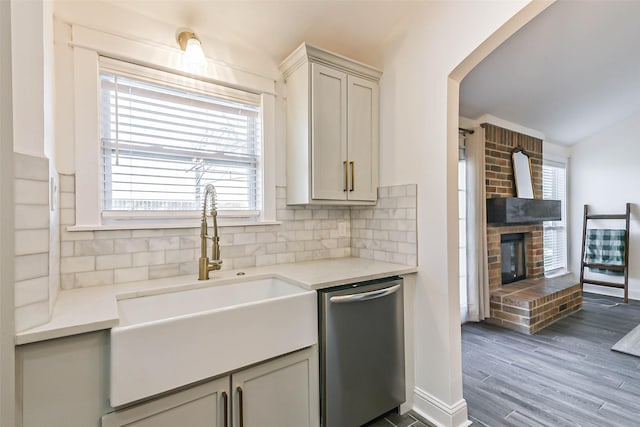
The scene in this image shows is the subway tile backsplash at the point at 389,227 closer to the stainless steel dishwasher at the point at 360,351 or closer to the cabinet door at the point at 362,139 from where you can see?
the cabinet door at the point at 362,139

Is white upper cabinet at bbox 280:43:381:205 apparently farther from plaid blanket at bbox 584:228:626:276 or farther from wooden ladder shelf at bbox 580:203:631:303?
plaid blanket at bbox 584:228:626:276

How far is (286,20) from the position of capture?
192 centimetres

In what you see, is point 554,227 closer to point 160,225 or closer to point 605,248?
point 605,248

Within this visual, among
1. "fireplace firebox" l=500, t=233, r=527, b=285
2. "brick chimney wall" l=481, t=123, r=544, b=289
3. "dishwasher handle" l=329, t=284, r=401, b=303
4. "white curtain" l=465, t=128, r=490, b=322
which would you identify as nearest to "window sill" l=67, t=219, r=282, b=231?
"dishwasher handle" l=329, t=284, r=401, b=303

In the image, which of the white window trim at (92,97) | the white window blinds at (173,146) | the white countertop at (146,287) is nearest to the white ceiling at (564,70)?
the white countertop at (146,287)

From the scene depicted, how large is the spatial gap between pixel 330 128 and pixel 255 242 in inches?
36.8

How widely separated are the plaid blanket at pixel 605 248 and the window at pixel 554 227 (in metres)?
0.34

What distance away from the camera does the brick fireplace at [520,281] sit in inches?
122

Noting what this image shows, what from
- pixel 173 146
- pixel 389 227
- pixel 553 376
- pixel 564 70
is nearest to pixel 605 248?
pixel 564 70

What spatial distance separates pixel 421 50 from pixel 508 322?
2878 mm

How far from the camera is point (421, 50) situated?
6.25ft

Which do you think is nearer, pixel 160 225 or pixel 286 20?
pixel 160 225

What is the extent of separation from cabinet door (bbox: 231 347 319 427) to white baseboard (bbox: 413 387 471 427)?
761 mm

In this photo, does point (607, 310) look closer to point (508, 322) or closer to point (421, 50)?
point (508, 322)
